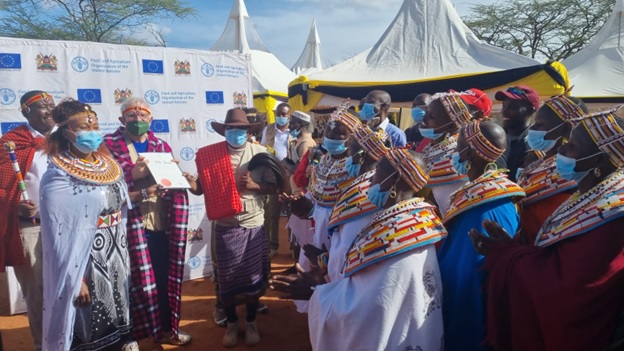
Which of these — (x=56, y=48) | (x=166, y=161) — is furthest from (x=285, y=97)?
(x=166, y=161)

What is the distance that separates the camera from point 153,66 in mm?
5605

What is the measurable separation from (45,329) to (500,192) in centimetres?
305

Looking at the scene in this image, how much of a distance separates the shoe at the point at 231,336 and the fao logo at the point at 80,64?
349 cm

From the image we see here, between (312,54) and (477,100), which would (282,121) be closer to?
(477,100)

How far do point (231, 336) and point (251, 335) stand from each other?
0.19m

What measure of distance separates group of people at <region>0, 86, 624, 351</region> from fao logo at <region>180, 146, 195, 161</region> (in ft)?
5.44

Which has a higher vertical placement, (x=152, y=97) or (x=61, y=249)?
(x=152, y=97)

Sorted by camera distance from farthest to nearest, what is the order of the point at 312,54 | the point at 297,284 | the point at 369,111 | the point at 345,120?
the point at 312,54 → the point at 369,111 → the point at 345,120 → the point at 297,284

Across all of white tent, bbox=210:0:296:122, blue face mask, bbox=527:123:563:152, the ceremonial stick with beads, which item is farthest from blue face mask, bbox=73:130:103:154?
white tent, bbox=210:0:296:122

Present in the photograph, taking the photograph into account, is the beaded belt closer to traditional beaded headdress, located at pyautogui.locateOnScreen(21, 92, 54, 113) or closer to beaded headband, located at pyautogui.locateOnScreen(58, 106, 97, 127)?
beaded headband, located at pyautogui.locateOnScreen(58, 106, 97, 127)

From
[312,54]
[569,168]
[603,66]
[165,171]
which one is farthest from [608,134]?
[312,54]

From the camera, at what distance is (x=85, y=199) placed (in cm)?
301

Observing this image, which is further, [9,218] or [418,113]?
[418,113]

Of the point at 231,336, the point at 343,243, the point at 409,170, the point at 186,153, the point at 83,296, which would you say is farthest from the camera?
the point at 186,153
